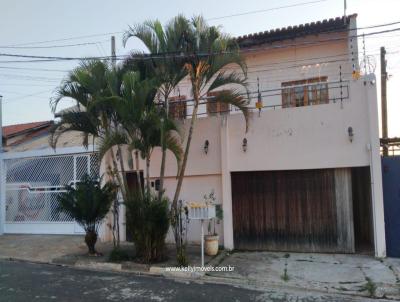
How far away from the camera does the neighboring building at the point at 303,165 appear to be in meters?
9.13

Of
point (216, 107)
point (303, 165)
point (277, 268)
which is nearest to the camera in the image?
point (277, 268)

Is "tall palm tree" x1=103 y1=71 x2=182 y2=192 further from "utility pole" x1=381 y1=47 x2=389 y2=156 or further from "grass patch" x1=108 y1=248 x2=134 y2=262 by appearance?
"utility pole" x1=381 y1=47 x2=389 y2=156

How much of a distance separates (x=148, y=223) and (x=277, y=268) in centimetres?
295

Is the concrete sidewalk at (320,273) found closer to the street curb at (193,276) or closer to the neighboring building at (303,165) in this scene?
the street curb at (193,276)

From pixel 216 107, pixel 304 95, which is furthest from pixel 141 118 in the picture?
pixel 304 95

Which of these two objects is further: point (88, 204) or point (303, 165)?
point (88, 204)

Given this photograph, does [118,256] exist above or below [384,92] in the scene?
below

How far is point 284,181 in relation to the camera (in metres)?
9.90

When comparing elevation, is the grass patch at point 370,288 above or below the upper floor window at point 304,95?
below

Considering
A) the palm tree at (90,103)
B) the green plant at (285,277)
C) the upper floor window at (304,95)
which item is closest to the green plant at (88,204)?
the palm tree at (90,103)

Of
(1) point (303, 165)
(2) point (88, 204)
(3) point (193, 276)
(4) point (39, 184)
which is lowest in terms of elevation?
(3) point (193, 276)

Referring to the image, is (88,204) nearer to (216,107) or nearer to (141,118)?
(141,118)

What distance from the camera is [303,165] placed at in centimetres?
952

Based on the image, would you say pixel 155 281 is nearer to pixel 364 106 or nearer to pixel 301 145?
pixel 301 145
